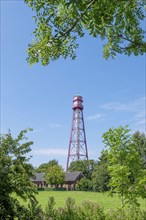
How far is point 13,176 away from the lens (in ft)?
19.6

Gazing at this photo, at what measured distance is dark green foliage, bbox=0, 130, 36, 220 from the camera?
5613mm

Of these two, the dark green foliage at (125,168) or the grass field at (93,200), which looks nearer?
the dark green foliage at (125,168)

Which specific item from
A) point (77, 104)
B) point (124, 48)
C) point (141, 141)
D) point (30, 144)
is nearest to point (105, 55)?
point (124, 48)

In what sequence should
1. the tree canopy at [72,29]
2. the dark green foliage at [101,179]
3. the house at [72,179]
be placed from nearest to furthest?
the tree canopy at [72,29], the dark green foliage at [101,179], the house at [72,179]

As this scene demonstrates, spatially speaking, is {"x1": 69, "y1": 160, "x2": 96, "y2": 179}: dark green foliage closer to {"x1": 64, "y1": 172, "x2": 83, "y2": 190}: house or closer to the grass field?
{"x1": 64, "y1": 172, "x2": 83, "y2": 190}: house

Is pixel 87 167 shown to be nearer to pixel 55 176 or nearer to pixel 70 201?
pixel 55 176

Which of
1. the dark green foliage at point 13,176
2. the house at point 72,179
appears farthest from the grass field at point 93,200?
the house at point 72,179

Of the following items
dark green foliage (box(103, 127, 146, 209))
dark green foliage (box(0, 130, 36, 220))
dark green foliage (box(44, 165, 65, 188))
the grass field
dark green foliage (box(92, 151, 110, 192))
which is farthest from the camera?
dark green foliage (box(44, 165, 65, 188))

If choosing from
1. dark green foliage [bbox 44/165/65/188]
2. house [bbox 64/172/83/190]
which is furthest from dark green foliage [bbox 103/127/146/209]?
house [bbox 64/172/83/190]

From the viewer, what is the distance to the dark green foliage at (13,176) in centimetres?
561

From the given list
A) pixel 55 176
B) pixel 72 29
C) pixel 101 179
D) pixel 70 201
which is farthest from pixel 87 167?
pixel 72 29

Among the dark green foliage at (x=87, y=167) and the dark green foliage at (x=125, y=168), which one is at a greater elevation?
the dark green foliage at (x=125, y=168)

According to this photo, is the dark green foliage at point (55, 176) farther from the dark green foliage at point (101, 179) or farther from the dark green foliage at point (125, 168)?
the dark green foliage at point (125, 168)

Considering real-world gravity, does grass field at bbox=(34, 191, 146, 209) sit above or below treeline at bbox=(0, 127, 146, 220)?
below
